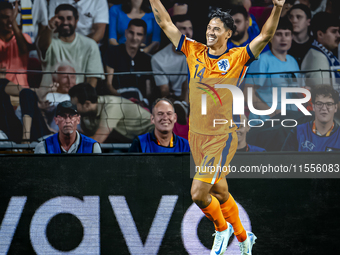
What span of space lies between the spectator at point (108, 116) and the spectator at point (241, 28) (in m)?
1.28

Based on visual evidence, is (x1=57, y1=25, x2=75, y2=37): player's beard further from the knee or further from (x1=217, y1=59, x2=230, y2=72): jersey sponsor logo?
the knee

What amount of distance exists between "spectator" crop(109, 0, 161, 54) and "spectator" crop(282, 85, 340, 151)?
1820 mm

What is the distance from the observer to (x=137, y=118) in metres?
4.51

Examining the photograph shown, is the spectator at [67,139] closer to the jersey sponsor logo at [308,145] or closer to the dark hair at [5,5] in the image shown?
the dark hair at [5,5]

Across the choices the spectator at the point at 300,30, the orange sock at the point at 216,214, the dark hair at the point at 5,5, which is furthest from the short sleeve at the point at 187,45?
the dark hair at the point at 5,5

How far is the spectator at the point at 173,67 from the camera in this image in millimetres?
4480

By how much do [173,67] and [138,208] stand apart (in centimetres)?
160

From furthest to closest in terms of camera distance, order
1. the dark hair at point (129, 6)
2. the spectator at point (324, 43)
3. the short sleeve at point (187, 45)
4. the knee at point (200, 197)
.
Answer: the dark hair at point (129, 6), the spectator at point (324, 43), the short sleeve at point (187, 45), the knee at point (200, 197)

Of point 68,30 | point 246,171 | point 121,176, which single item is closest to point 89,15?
point 68,30

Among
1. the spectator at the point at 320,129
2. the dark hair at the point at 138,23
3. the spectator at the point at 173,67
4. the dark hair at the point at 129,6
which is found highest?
the dark hair at the point at 129,6

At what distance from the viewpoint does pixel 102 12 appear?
4559 millimetres

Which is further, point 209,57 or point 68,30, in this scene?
point 68,30

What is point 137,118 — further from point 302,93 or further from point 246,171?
point 302,93

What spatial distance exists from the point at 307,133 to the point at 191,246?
5.76 ft
